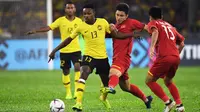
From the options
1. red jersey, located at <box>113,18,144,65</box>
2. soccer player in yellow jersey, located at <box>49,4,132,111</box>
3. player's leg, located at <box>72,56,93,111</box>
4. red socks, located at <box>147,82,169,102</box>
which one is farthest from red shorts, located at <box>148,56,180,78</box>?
player's leg, located at <box>72,56,93,111</box>

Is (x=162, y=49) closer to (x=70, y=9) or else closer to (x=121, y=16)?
(x=121, y=16)

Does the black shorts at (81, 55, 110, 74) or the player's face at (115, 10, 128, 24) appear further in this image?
the player's face at (115, 10, 128, 24)

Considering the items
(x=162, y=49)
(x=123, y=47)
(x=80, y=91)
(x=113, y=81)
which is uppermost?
(x=162, y=49)

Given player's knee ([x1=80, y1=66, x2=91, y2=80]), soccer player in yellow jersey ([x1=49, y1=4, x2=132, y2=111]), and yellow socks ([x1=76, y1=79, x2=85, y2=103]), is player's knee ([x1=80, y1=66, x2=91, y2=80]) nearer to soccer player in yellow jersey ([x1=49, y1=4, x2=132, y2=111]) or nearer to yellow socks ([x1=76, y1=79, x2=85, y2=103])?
soccer player in yellow jersey ([x1=49, y1=4, x2=132, y2=111])

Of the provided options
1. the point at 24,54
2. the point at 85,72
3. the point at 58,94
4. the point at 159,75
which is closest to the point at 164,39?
the point at 159,75

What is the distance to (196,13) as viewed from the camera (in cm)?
3641

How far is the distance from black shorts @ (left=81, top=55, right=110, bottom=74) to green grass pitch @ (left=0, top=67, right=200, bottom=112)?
0.87 m

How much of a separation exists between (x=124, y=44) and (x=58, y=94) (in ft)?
15.9

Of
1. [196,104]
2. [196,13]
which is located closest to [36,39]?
[196,13]

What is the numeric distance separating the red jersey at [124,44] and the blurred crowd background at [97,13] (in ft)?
54.9

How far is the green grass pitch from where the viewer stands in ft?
46.0

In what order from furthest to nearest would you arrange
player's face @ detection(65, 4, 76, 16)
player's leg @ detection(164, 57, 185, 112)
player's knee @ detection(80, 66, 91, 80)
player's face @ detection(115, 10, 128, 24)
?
player's face @ detection(65, 4, 76, 16) → player's face @ detection(115, 10, 128, 24) → player's knee @ detection(80, 66, 91, 80) → player's leg @ detection(164, 57, 185, 112)

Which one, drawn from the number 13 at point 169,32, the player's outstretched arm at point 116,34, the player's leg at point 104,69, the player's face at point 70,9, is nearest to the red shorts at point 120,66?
the player's leg at point 104,69

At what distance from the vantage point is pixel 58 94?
703 inches
